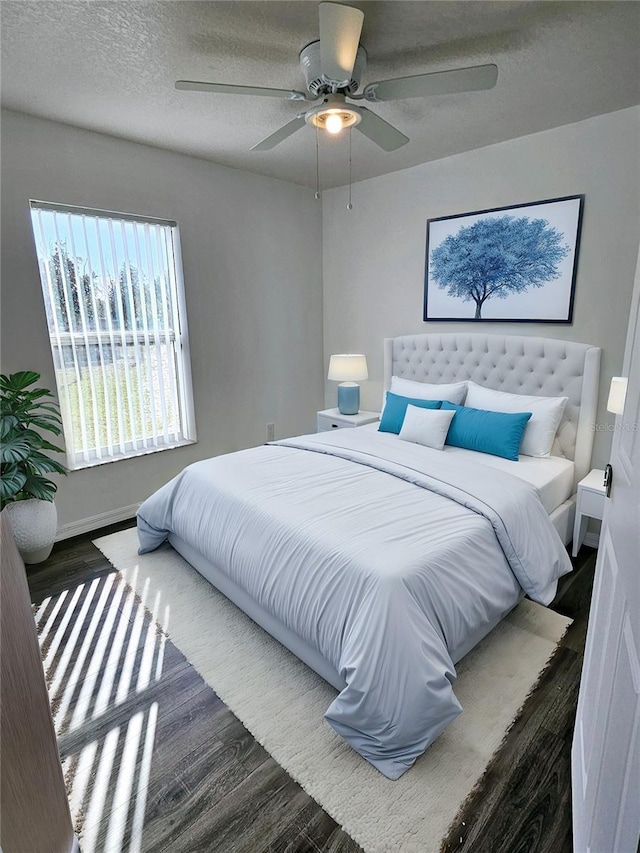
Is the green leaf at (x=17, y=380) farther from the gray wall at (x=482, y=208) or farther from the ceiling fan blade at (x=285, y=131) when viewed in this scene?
the gray wall at (x=482, y=208)

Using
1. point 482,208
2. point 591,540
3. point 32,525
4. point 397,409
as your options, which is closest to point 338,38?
point 482,208

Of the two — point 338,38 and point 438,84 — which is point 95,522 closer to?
point 338,38

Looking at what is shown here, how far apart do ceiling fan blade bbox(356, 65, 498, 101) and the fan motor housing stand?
103mm

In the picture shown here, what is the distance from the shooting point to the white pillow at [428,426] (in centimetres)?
309

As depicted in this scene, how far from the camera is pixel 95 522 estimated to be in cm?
341

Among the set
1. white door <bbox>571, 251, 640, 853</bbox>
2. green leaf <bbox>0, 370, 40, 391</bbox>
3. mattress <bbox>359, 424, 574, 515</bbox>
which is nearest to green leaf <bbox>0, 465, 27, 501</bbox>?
green leaf <bbox>0, 370, 40, 391</bbox>

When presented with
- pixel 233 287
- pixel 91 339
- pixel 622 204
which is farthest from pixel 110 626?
pixel 622 204

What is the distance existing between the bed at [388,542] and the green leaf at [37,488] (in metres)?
0.61

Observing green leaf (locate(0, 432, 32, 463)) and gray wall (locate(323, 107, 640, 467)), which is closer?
green leaf (locate(0, 432, 32, 463))

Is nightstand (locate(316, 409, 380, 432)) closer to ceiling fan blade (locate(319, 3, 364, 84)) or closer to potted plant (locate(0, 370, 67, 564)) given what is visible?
potted plant (locate(0, 370, 67, 564))

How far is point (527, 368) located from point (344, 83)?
221 centimetres

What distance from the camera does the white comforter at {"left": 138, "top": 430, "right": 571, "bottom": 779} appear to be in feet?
5.20

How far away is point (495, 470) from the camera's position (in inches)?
101

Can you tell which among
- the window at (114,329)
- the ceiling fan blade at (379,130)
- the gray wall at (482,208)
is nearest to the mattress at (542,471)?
the gray wall at (482,208)
